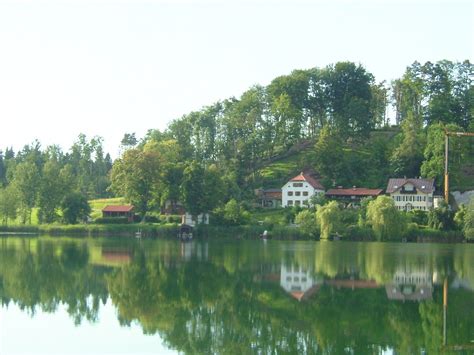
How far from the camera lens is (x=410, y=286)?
34.6 meters

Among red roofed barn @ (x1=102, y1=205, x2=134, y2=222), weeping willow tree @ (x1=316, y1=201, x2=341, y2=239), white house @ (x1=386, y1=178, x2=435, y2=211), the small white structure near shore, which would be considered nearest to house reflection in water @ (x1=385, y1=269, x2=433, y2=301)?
weeping willow tree @ (x1=316, y1=201, x2=341, y2=239)

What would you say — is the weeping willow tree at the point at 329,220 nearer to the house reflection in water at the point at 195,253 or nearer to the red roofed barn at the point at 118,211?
the house reflection in water at the point at 195,253

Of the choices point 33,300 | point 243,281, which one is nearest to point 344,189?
point 243,281

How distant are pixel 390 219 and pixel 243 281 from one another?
4061cm

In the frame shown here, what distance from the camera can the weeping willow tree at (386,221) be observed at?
7375 cm

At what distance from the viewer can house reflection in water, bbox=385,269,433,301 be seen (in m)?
31.3

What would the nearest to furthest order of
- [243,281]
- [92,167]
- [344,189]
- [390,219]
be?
[243,281], [390,219], [344,189], [92,167]

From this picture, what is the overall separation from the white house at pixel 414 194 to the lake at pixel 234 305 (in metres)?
44.0

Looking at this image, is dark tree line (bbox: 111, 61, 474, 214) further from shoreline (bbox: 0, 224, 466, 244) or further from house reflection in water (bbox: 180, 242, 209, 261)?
house reflection in water (bbox: 180, 242, 209, 261)

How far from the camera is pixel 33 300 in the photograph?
29.7m

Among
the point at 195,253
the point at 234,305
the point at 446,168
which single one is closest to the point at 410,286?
the point at 234,305

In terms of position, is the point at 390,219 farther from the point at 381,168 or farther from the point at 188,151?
the point at 188,151

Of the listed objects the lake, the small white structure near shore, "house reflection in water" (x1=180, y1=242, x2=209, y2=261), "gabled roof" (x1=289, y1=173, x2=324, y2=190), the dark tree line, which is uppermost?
the dark tree line

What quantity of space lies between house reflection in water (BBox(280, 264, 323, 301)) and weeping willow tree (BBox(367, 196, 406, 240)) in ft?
107
